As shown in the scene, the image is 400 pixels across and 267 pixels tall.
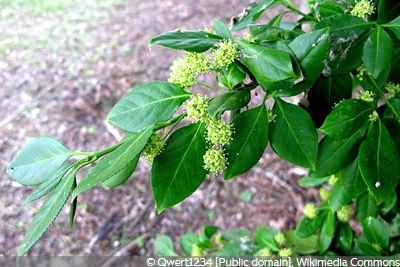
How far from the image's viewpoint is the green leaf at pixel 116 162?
68 cm

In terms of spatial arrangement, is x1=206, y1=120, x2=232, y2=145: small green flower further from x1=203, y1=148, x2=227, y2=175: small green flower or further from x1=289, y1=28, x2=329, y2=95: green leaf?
x1=289, y1=28, x2=329, y2=95: green leaf

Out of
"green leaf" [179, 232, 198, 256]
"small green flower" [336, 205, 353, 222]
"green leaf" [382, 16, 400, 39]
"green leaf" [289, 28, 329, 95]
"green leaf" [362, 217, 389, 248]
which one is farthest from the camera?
"green leaf" [179, 232, 198, 256]

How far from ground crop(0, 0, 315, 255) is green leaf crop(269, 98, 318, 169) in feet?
5.66

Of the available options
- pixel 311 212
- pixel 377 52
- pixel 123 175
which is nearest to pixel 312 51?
pixel 377 52

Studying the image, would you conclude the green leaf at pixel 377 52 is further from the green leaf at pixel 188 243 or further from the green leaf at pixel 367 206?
the green leaf at pixel 188 243

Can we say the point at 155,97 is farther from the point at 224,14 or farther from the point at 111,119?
the point at 224,14

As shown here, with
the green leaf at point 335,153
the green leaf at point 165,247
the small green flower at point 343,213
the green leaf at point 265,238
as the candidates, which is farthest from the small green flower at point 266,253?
the green leaf at point 335,153

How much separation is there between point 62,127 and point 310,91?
2.48 meters

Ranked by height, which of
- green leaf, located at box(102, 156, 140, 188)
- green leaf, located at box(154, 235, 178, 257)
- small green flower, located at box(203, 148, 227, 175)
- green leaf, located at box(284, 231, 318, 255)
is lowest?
green leaf, located at box(284, 231, 318, 255)

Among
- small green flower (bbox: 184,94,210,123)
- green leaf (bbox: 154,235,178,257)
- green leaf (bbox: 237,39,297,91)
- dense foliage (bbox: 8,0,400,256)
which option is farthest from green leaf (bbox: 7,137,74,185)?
green leaf (bbox: 154,235,178,257)

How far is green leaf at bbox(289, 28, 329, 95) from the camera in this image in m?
0.78

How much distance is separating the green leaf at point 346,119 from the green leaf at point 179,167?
0.27 meters

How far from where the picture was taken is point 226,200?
106 inches

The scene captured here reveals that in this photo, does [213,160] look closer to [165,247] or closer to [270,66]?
[270,66]
